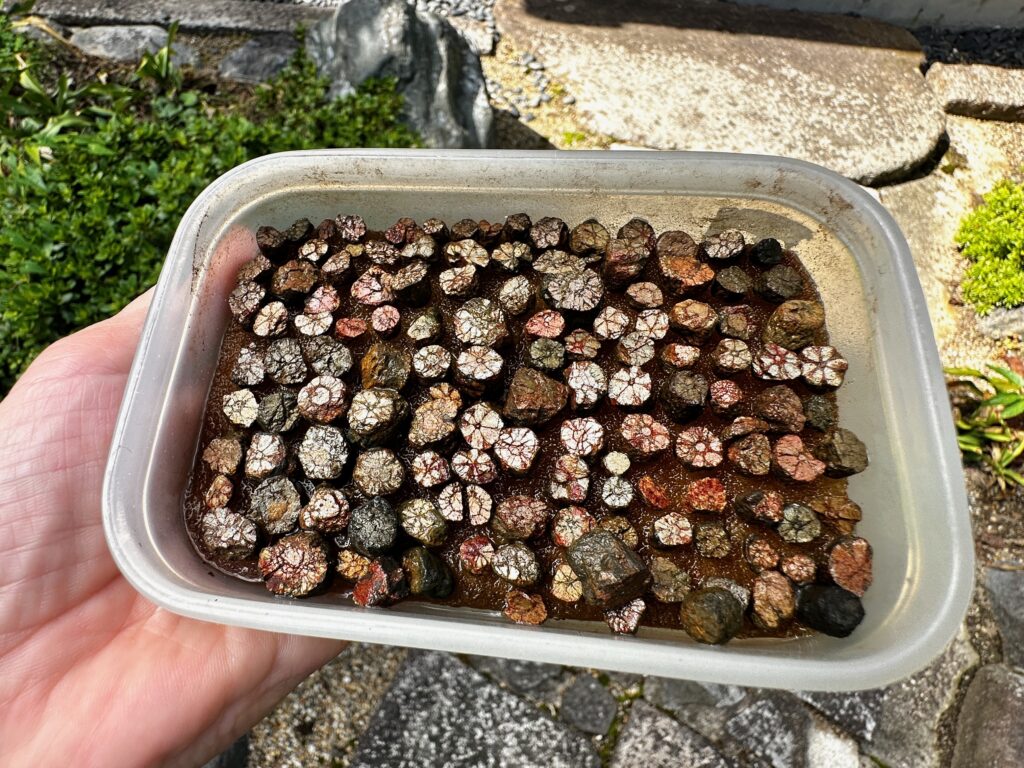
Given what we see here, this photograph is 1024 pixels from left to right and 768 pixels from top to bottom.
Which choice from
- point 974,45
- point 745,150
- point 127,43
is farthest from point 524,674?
point 974,45

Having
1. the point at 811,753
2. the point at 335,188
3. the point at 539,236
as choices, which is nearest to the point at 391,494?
the point at 539,236

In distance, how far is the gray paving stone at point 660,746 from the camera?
6.28 ft

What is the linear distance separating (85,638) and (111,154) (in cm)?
180

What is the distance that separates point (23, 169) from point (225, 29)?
1.16 meters

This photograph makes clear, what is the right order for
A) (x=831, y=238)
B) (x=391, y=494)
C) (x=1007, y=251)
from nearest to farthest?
(x=391, y=494)
(x=831, y=238)
(x=1007, y=251)

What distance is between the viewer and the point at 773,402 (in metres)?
1.33

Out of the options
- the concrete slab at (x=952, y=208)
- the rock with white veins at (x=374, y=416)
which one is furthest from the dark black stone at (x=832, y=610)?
the concrete slab at (x=952, y=208)

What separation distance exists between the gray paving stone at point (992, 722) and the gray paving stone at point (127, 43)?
3772 mm

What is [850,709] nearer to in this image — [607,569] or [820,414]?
[820,414]

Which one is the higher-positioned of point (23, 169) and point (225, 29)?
point (225, 29)

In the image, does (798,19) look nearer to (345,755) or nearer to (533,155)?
(533,155)

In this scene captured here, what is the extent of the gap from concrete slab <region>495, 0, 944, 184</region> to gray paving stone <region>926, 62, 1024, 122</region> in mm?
95

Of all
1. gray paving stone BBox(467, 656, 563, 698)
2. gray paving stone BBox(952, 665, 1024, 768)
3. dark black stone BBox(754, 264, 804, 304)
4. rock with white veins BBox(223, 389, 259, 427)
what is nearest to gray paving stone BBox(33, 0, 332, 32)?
rock with white veins BBox(223, 389, 259, 427)

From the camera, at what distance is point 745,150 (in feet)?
9.52
